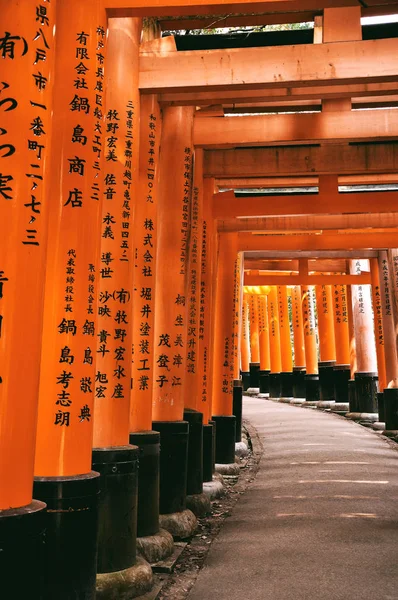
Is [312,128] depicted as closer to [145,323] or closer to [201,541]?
[145,323]

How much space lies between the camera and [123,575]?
422cm

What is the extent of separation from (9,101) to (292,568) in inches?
146

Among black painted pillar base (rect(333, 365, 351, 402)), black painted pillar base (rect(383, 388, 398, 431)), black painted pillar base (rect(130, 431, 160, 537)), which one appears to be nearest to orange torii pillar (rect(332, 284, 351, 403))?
black painted pillar base (rect(333, 365, 351, 402))

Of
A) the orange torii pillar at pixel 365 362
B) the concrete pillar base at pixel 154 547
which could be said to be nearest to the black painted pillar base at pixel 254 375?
the orange torii pillar at pixel 365 362

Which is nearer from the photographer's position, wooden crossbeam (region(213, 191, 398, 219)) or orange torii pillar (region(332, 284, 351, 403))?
wooden crossbeam (region(213, 191, 398, 219))

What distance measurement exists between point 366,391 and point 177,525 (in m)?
11.4

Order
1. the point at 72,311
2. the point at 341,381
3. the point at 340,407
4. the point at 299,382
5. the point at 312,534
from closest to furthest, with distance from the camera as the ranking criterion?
1. the point at 72,311
2. the point at 312,534
3. the point at 340,407
4. the point at 341,381
5. the point at 299,382

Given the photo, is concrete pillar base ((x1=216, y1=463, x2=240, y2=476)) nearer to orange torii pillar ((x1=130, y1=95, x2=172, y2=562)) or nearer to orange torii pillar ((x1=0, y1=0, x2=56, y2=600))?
orange torii pillar ((x1=130, y1=95, x2=172, y2=562))

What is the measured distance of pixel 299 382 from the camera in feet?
74.5

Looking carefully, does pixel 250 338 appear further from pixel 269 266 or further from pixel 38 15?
pixel 38 15

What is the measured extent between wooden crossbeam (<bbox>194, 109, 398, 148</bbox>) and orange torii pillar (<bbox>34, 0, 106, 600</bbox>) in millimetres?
3444

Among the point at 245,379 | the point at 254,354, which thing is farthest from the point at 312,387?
the point at 254,354

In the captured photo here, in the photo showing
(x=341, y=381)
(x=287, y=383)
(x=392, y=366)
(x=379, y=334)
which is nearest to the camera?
(x=392, y=366)

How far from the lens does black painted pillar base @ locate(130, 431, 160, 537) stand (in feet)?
16.8
